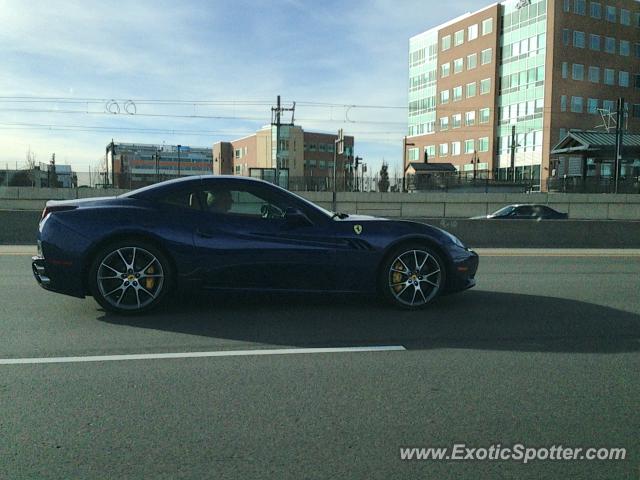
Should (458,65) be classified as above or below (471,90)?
above

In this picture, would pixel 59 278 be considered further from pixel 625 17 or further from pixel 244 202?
pixel 625 17

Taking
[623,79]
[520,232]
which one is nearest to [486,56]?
[623,79]

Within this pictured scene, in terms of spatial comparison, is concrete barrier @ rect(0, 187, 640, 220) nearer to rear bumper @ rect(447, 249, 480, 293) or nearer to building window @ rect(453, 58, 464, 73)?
rear bumper @ rect(447, 249, 480, 293)

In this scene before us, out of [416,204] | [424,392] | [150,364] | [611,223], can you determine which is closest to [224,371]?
[150,364]

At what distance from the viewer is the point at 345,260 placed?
20.0ft

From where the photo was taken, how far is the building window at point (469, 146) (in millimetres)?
75731

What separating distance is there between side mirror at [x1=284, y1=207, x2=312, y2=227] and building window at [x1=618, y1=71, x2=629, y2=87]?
75.1m

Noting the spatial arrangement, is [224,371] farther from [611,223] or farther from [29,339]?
[611,223]

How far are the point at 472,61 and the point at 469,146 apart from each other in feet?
34.8

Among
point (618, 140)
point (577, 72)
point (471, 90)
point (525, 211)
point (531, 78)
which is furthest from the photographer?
point (471, 90)

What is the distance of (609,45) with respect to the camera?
223ft

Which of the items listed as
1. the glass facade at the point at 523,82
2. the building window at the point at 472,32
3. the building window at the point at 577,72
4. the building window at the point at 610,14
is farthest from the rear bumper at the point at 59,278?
the building window at the point at 472,32

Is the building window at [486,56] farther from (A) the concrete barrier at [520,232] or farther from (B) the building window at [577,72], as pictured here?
(A) the concrete barrier at [520,232]

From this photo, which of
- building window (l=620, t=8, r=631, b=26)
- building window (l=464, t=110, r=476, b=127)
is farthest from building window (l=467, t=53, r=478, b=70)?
building window (l=620, t=8, r=631, b=26)
